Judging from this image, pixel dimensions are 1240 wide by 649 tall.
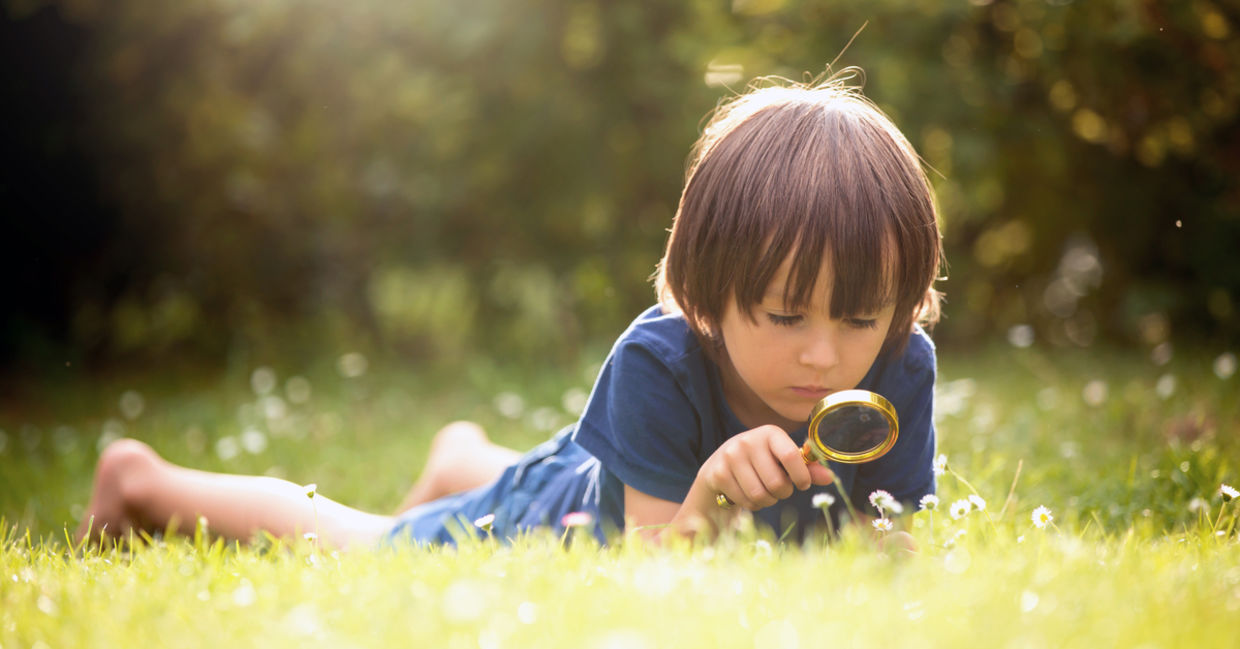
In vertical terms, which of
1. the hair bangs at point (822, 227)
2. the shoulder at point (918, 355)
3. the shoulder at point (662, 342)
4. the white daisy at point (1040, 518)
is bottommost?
the white daisy at point (1040, 518)

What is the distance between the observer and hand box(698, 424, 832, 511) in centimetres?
220

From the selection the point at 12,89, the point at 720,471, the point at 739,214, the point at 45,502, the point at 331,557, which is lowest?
the point at 45,502

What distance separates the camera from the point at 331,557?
7.63 ft

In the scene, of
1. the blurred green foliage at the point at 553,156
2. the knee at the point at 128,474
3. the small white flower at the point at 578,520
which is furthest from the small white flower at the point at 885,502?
the blurred green foliage at the point at 553,156

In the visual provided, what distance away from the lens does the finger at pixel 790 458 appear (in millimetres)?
2189

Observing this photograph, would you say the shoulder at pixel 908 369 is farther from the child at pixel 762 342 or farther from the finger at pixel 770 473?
the finger at pixel 770 473

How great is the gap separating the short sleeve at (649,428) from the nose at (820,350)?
0.47 metres

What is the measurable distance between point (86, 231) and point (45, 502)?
344 cm

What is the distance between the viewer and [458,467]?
12.3 feet

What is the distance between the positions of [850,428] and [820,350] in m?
0.18

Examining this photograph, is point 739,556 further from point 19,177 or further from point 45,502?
point 19,177

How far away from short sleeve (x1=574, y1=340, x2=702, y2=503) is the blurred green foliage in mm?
3355

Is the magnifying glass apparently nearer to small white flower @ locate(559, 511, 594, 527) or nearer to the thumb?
the thumb

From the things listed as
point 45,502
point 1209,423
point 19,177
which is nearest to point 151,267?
point 19,177
